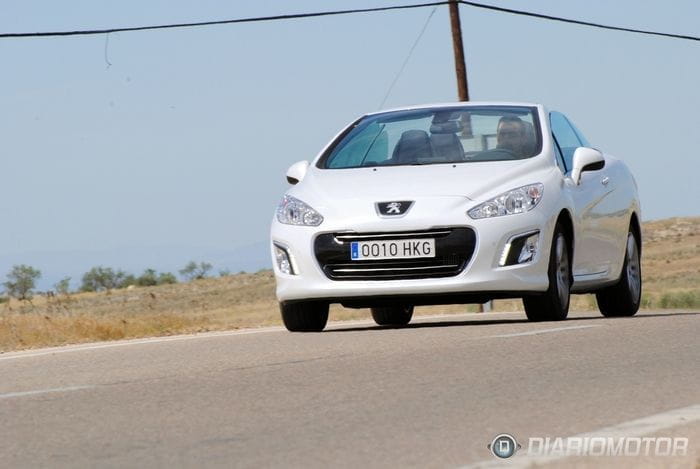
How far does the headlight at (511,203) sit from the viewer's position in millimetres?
12172

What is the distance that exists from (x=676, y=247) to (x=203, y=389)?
68794 mm

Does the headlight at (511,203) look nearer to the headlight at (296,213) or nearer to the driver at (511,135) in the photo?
the driver at (511,135)

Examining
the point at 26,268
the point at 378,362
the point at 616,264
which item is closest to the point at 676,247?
the point at 26,268

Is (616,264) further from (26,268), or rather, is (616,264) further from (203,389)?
(26,268)

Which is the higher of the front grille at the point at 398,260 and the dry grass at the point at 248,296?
the front grille at the point at 398,260

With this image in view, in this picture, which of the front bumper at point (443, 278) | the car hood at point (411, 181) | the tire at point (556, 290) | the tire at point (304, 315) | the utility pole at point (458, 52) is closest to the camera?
the front bumper at point (443, 278)

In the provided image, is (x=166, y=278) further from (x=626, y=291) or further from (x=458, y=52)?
(x=626, y=291)

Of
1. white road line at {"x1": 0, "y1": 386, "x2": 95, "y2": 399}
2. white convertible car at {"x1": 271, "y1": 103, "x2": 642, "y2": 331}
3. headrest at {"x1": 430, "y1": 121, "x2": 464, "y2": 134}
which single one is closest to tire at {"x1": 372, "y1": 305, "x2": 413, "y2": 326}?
white convertible car at {"x1": 271, "y1": 103, "x2": 642, "y2": 331}

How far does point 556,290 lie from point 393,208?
1.50 metres

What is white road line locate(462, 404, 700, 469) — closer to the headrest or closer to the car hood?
the car hood

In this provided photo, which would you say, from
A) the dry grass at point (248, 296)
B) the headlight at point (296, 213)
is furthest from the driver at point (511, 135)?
the dry grass at point (248, 296)

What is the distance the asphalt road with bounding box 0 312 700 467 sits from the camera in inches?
257

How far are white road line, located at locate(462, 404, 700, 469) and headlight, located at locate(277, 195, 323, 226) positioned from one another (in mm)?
5240

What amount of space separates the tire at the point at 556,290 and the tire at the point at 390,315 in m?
2.53
